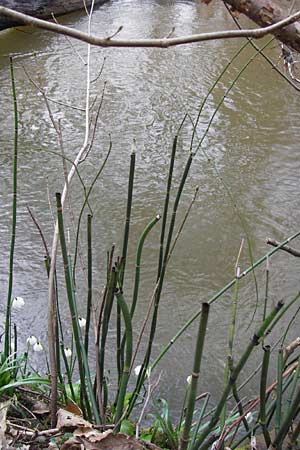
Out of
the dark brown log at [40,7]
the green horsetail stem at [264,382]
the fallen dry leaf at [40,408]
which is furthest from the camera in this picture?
the dark brown log at [40,7]

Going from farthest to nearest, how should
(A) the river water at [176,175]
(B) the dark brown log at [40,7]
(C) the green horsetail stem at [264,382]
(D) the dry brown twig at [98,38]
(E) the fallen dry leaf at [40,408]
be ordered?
(B) the dark brown log at [40,7] → (A) the river water at [176,175] → (E) the fallen dry leaf at [40,408] → (C) the green horsetail stem at [264,382] → (D) the dry brown twig at [98,38]

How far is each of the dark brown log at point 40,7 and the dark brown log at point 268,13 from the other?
2.84 m

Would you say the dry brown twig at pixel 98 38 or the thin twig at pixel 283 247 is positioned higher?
the dry brown twig at pixel 98 38

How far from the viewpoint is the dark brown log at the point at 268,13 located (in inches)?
55.7

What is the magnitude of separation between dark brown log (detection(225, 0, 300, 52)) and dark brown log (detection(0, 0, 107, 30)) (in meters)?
2.84

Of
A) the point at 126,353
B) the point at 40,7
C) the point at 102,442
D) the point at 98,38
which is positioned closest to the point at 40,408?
the point at 102,442

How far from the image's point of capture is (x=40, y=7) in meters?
4.97

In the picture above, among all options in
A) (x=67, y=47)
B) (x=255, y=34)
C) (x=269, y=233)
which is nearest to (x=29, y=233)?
(x=269, y=233)

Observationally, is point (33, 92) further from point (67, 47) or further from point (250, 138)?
point (250, 138)

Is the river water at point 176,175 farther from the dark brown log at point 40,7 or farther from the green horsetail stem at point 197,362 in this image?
the green horsetail stem at point 197,362

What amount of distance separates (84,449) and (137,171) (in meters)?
2.01

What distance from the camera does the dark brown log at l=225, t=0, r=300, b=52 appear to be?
4.65 ft

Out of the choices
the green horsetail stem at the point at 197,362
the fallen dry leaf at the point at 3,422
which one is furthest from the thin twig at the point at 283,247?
the fallen dry leaf at the point at 3,422

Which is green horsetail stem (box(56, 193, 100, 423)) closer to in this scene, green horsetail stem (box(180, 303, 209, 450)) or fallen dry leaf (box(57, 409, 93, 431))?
fallen dry leaf (box(57, 409, 93, 431))
